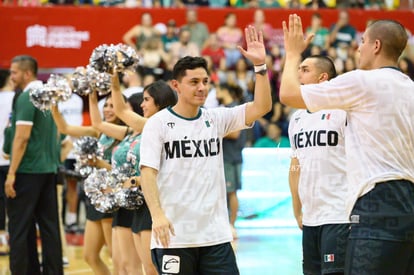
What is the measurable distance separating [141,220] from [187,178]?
149cm

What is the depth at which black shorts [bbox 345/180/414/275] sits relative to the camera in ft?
15.4

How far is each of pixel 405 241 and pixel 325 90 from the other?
0.96 meters

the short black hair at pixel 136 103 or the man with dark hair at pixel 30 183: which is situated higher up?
the short black hair at pixel 136 103

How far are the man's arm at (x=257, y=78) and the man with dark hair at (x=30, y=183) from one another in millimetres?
3696

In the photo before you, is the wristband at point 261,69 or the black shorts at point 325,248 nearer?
the wristband at point 261,69

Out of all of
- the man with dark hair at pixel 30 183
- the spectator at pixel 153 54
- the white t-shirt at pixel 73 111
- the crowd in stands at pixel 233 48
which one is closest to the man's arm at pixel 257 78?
the man with dark hair at pixel 30 183

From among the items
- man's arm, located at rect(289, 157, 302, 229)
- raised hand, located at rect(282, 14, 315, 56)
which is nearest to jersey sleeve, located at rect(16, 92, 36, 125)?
man's arm, located at rect(289, 157, 302, 229)

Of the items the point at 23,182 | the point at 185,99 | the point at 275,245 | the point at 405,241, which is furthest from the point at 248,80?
the point at 405,241

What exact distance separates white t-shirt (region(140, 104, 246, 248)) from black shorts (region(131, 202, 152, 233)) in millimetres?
1218

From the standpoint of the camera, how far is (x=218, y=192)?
5.77 metres

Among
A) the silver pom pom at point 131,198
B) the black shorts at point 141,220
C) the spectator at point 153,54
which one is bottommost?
the black shorts at point 141,220

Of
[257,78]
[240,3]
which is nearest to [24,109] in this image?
[257,78]

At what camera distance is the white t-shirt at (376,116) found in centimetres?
476

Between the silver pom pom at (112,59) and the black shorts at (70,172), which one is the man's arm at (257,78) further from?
the black shorts at (70,172)
